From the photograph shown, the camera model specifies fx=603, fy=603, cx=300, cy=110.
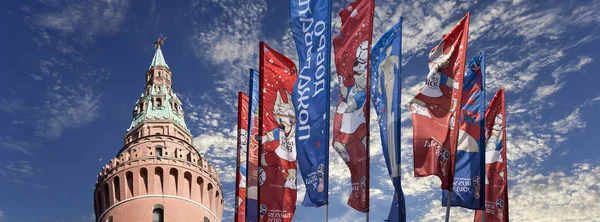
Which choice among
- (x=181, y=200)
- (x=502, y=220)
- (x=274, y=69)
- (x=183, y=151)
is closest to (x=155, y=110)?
(x=183, y=151)

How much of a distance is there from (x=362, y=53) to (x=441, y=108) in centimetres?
346

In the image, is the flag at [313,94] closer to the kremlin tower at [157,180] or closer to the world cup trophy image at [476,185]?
the world cup trophy image at [476,185]

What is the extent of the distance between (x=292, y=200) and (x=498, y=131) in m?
11.7

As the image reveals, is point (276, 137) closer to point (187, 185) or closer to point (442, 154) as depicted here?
point (442, 154)

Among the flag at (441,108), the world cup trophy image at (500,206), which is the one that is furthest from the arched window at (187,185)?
the flag at (441,108)

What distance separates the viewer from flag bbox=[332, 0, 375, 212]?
814 inches

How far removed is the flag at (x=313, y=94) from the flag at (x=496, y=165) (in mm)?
9738

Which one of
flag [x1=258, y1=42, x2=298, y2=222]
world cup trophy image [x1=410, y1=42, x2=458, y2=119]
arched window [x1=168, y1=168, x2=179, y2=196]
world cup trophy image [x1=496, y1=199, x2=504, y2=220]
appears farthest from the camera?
arched window [x1=168, y1=168, x2=179, y2=196]

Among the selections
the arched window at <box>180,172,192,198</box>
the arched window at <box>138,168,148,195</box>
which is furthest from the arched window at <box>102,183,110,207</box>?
the arched window at <box>180,172,192,198</box>

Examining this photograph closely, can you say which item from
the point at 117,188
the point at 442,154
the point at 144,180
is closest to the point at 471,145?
the point at 442,154

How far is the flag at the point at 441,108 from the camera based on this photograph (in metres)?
20.8

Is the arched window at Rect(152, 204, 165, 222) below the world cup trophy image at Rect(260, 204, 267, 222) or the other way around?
below

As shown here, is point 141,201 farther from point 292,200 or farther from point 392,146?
point 392,146

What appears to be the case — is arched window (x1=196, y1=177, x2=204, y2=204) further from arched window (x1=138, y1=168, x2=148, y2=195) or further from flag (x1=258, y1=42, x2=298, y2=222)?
flag (x1=258, y1=42, x2=298, y2=222)
